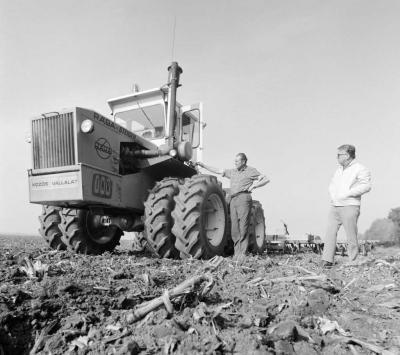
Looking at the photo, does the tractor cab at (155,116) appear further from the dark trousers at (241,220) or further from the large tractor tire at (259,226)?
the large tractor tire at (259,226)

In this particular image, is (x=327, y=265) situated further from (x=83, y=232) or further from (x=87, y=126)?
(x=83, y=232)

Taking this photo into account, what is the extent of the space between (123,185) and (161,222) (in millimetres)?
997

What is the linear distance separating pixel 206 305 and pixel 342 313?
102cm

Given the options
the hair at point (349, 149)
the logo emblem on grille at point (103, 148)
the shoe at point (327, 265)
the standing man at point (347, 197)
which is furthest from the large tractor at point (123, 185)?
the hair at point (349, 149)

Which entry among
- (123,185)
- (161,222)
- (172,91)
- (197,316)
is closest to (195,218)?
(161,222)

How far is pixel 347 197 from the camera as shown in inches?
194

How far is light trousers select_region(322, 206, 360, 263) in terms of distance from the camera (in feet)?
16.1

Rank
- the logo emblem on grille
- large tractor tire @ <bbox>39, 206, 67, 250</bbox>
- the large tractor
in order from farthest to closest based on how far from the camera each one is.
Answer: large tractor tire @ <bbox>39, 206, 67, 250</bbox> < the logo emblem on grille < the large tractor

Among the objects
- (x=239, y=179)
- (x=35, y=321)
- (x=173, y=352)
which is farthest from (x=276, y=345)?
(x=239, y=179)

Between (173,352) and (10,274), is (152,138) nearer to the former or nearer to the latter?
(10,274)

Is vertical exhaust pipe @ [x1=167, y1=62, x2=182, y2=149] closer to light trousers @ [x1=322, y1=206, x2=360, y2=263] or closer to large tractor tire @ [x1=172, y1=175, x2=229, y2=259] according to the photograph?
large tractor tire @ [x1=172, y1=175, x2=229, y2=259]

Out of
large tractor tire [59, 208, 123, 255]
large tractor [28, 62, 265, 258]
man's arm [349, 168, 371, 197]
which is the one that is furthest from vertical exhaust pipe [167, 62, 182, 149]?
man's arm [349, 168, 371, 197]

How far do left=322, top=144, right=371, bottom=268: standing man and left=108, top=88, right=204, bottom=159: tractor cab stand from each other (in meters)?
2.82

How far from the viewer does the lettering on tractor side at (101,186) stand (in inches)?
203
